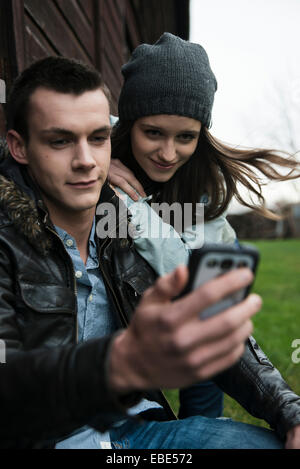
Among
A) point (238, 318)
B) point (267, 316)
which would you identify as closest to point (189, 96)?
point (238, 318)

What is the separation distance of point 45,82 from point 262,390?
1.39m

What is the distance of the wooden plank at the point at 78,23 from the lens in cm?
313

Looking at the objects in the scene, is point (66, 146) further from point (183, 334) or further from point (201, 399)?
point (201, 399)

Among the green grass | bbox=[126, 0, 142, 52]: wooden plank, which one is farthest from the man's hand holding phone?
bbox=[126, 0, 142, 52]: wooden plank

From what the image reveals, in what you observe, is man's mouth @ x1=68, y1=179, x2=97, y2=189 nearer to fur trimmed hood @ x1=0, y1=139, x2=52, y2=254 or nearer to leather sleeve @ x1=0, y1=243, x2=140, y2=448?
fur trimmed hood @ x1=0, y1=139, x2=52, y2=254

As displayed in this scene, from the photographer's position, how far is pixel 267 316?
18.0ft

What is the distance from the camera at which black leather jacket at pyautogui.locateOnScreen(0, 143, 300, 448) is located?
953mm

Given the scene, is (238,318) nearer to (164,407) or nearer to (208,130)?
(164,407)

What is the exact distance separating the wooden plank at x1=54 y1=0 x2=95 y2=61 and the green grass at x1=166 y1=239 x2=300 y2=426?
9.65ft

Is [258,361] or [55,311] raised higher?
[55,311]

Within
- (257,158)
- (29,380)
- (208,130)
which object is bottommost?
(29,380)

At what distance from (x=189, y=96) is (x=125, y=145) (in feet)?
1.48

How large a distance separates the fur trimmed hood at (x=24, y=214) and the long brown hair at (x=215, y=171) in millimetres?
1011

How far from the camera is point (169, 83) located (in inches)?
89.5
